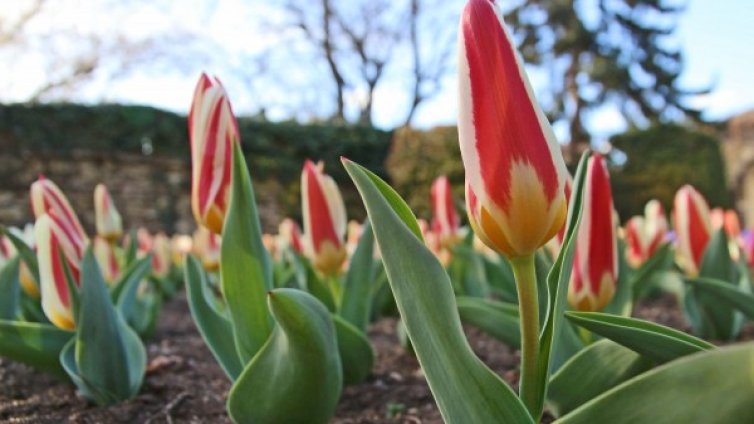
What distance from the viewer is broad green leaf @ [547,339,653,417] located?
34.1 inches

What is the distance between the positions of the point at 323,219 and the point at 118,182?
9.88m

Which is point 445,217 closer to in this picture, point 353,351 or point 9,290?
point 353,351

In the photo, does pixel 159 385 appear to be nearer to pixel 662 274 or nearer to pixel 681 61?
pixel 662 274

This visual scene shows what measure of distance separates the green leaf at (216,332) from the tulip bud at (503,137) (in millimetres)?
647

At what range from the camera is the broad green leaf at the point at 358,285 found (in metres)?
1.57

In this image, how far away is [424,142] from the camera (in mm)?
9039

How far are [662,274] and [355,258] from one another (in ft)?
3.61

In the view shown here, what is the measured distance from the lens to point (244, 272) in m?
1.10

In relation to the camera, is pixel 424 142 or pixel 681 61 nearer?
pixel 424 142

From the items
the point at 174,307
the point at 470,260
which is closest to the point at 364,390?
the point at 470,260

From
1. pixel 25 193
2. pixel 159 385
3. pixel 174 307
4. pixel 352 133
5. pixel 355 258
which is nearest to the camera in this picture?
pixel 159 385

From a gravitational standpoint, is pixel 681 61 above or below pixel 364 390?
above

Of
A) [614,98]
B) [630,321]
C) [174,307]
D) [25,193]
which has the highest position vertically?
[614,98]

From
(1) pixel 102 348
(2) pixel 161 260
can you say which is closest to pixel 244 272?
Result: (1) pixel 102 348
